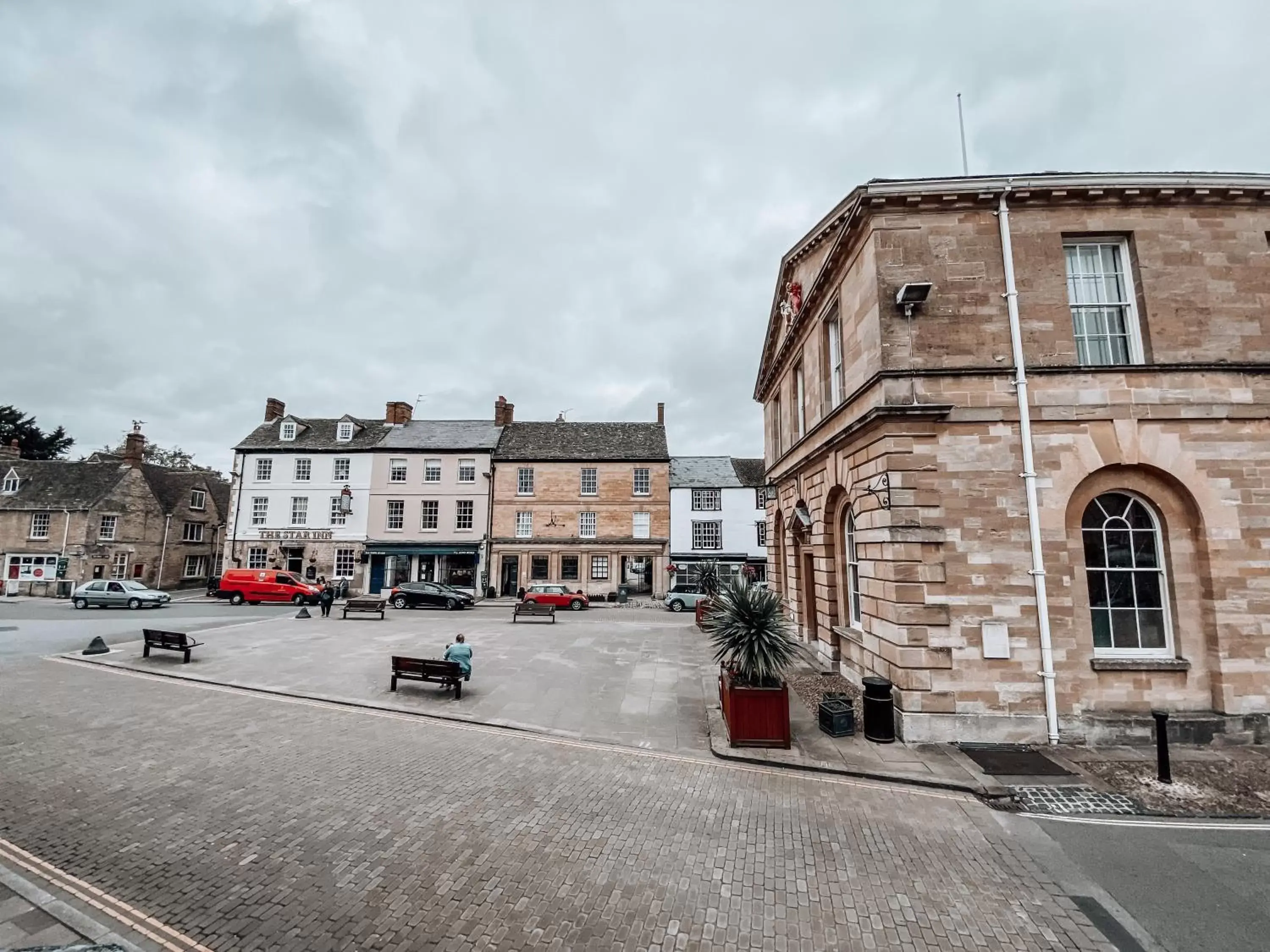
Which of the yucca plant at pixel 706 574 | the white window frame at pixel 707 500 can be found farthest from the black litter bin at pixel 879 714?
the white window frame at pixel 707 500

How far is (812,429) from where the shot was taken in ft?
40.9

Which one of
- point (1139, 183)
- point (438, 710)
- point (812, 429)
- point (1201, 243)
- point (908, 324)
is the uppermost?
point (1139, 183)

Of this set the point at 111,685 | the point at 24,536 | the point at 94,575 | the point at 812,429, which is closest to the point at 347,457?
the point at 94,575

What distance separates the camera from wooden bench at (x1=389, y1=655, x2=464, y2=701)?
10188 mm

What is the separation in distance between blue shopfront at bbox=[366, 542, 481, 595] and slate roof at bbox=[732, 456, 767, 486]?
16828 mm

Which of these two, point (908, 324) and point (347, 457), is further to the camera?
point (347, 457)

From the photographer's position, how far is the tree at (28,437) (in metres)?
42.5

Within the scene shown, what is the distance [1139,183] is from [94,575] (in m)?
47.9

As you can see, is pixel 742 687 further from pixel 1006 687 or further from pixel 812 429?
pixel 812 429

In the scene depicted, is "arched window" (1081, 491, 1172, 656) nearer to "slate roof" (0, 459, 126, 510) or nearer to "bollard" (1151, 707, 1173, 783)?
"bollard" (1151, 707, 1173, 783)

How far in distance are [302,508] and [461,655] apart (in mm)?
27060

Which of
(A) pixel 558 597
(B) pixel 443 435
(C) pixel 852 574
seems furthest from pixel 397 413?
(C) pixel 852 574

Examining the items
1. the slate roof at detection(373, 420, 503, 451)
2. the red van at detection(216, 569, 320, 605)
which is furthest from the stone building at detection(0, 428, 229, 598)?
the slate roof at detection(373, 420, 503, 451)

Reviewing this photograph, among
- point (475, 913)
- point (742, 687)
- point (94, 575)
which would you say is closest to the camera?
point (475, 913)
